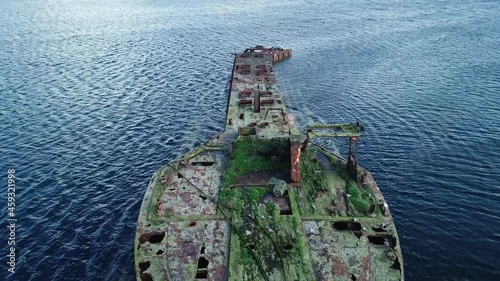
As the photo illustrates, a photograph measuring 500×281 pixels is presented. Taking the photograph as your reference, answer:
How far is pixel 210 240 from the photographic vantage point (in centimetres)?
2197

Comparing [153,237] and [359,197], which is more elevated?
[359,197]

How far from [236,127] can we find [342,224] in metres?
16.1

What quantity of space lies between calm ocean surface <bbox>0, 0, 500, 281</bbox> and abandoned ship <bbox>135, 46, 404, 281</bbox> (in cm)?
480

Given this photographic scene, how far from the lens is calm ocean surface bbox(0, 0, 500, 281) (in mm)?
27716

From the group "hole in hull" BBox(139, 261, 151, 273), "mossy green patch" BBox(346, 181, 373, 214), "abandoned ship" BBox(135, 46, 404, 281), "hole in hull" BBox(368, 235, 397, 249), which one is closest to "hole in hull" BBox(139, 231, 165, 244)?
"abandoned ship" BBox(135, 46, 404, 281)

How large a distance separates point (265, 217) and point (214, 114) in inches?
1049

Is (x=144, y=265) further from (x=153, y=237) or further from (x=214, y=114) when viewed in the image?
(x=214, y=114)

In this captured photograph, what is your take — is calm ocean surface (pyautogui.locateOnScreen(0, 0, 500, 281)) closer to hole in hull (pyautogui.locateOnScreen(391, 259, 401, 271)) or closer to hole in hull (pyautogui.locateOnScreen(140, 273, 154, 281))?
hole in hull (pyautogui.locateOnScreen(391, 259, 401, 271))

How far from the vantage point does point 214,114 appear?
1900 inches

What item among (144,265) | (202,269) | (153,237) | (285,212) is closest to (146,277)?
(144,265)

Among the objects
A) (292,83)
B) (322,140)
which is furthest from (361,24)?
(322,140)

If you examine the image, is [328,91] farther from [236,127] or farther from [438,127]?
[236,127]

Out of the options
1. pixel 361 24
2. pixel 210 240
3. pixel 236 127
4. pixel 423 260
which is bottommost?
pixel 423 260

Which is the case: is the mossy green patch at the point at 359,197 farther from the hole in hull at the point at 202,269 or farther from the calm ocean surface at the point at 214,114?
the hole in hull at the point at 202,269
